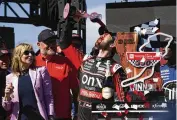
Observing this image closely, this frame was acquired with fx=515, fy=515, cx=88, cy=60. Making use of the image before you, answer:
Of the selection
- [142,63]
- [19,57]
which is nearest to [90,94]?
[142,63]

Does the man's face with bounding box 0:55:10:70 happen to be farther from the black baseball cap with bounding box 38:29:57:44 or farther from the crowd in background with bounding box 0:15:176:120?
the black baseball cap with bounding box 38:29:57:44

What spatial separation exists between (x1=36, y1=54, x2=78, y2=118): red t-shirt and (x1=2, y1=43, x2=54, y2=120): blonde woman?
47 centimetres

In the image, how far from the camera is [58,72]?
550 cm

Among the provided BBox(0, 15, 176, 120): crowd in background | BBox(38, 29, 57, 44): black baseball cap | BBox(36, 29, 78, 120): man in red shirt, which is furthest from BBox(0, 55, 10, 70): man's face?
BBox(38, 29, 57, 44): black baseball cap

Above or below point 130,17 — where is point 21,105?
below

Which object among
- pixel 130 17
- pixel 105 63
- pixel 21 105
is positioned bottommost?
pixel 21 105

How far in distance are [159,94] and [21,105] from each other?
52.6 inches

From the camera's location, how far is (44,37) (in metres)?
5.39

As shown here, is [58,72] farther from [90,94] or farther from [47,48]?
[90,94]

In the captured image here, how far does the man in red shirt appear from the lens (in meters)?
5.44

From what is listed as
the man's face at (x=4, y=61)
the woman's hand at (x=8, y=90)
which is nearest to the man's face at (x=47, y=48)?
the man's face at (x=4, y=61)

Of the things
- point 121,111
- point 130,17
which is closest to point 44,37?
point 121,111

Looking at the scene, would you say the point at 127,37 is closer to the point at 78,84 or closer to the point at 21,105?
the point at 78,84

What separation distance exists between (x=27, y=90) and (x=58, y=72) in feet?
2.23
